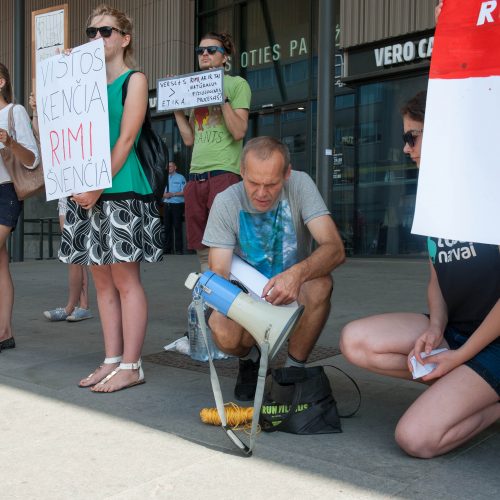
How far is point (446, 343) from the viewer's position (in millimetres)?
2619

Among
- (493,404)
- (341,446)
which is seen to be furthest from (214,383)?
(493,404)

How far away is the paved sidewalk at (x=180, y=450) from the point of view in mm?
2068

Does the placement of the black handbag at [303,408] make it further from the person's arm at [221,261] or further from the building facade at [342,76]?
the building facade at [342,76]

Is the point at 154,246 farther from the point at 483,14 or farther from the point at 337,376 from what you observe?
the point at 483,14

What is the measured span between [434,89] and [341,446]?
1307 mm

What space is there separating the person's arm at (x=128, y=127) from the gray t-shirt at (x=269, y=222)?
60cm

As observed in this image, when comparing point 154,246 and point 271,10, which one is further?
point 271,10

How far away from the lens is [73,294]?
208 inches

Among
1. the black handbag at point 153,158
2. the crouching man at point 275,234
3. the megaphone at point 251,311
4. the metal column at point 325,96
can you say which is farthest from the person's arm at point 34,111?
the metal column at point 325,96

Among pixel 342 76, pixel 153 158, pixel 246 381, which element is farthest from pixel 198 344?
pixel 342 76

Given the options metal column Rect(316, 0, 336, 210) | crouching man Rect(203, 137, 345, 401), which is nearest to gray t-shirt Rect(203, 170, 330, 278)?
crouching man Rect(203, 137, 345, 401)

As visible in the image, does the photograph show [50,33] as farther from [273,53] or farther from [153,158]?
[273,53]

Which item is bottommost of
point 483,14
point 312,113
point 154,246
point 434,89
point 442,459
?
point 442,459

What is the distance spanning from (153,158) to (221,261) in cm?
85
